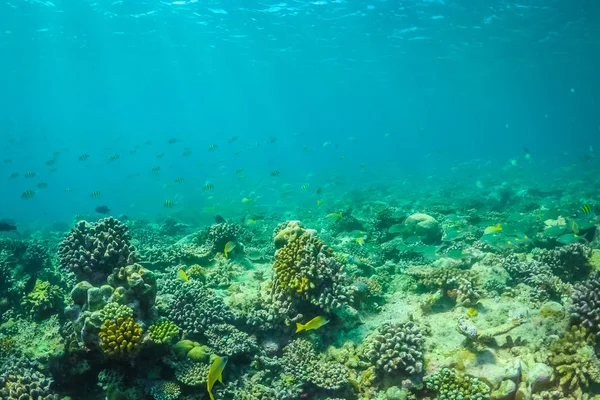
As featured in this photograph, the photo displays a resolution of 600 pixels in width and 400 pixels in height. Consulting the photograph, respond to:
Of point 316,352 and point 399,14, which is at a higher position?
point 399,14

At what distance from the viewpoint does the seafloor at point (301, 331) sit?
5.50 m

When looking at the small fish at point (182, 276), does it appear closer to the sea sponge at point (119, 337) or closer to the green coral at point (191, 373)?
the green coral at point (191, 373)

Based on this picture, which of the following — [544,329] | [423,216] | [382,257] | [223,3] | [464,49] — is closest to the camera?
[544,329]

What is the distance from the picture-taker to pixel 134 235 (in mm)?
15938

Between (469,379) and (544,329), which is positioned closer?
(469,379)

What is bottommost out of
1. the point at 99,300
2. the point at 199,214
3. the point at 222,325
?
the point at 199,214

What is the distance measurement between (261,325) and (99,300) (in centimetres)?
283

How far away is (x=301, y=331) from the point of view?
7125 mm

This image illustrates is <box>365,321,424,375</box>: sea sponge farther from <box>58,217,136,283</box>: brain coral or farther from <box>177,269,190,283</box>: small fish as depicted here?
<box>58,217,136,283</box>: brain coral

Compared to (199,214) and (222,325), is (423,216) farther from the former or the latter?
(199,214)

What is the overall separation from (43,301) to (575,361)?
9313 millimetres

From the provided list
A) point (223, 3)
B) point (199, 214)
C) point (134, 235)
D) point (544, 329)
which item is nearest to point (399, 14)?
point (223, 3)

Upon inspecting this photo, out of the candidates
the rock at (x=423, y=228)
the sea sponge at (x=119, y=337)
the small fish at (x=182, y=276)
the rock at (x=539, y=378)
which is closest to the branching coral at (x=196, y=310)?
the small fish at (x=182, y=276)

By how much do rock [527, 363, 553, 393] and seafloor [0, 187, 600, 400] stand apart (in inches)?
0.9
